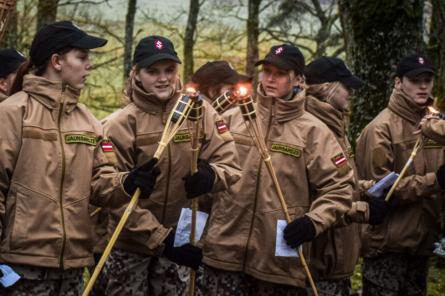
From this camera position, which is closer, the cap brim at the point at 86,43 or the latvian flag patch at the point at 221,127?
the cap brim at the point at 86,43

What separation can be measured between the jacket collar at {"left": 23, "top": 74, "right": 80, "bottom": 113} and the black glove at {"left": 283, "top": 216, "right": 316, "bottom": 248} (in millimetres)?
1747

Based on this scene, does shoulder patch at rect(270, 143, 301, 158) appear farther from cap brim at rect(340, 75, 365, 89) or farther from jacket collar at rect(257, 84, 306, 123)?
cap brim at rect(340, 75, 365, 89)

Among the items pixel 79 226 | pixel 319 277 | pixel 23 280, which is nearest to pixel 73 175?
pixel 79 226

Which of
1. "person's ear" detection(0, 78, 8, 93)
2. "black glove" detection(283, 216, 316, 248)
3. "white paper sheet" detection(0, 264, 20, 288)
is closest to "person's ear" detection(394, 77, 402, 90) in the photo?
"black glove" detection(283, 216, 316, 248)

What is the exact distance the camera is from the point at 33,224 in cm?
492

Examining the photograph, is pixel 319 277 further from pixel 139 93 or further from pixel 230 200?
pixel 139 93

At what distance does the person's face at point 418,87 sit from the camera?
7.21 metres

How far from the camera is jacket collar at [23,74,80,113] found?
16.8 ft

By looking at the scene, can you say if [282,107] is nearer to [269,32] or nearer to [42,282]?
[42,282]

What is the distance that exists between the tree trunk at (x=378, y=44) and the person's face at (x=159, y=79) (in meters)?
4.81

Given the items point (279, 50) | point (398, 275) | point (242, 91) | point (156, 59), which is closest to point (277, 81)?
point (279, 50)

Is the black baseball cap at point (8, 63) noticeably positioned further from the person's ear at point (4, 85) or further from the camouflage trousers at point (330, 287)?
the camouflage trousers at point (330, 287)

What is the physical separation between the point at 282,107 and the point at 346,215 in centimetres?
101

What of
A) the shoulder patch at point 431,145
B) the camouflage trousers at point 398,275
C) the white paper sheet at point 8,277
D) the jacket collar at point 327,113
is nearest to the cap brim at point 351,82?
the jacket collar at point 327,113
